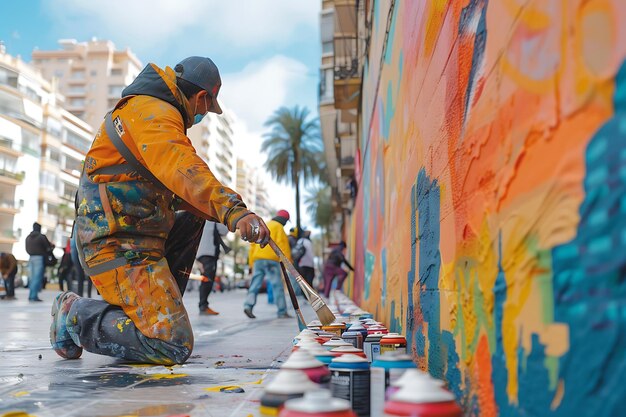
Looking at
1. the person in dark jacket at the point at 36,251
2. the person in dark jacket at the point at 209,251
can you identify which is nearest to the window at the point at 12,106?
the person in dark jacket at the point at 36,251

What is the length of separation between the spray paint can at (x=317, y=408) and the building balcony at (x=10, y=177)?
187ft

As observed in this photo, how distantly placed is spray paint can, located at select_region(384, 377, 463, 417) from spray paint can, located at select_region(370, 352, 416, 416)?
20.2 inches

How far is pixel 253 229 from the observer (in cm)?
292

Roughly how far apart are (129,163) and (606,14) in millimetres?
2866

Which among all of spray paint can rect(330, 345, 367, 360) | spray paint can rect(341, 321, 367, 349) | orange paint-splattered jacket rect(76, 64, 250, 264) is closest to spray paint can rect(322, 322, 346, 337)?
spray paint can rect(341, 321, 367, 349)

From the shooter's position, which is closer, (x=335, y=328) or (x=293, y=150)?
(x=335, y=328)

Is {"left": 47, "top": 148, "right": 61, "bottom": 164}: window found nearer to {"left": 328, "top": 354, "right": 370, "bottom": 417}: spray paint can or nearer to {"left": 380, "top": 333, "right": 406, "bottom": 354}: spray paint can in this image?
{"left": 380, "top": 333, "right": 406, "bottom": 354}: spray paint can

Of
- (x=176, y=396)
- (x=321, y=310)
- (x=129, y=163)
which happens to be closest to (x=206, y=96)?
(x=129, y=163)

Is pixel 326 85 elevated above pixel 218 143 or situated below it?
below

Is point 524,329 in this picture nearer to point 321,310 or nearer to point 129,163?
point 321,310

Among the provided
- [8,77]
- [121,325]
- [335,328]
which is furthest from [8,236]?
[335,328]

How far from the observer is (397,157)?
190 inches

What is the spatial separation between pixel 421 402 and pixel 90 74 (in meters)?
93.6

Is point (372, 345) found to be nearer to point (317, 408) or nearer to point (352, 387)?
point (352, 387)
